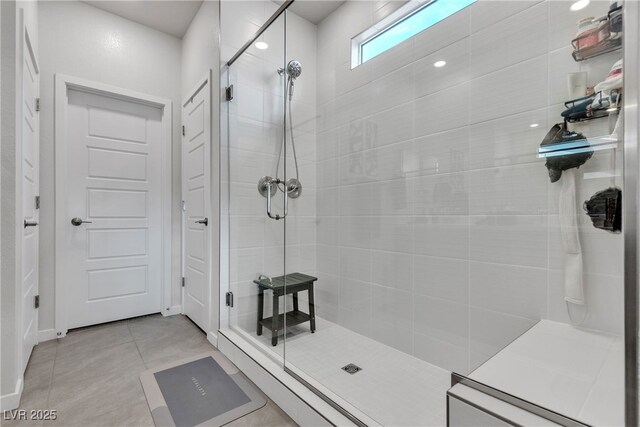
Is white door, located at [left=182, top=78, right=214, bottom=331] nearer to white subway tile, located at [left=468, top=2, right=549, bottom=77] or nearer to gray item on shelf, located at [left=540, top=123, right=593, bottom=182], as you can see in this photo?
white subway tile, located at [left=468, top=2, right=549, bottom=77]

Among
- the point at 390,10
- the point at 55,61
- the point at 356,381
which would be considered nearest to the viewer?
the point at 356,381

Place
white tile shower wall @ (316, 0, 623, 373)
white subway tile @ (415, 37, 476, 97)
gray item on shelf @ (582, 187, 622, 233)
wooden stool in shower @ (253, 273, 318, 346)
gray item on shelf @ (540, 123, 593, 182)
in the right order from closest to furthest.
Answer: gray item on shelf @ (582, 187, 622, 233)
gray item on shelf @ (540, 123, 593, 182)
white tile shower wall @ (316, 0, 623, 373)
white subway tile @ (415, 37, 476, 97)
wooden stool in shower @ (253, 273, 318, 346)

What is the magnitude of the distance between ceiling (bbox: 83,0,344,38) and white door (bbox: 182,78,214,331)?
0.73m

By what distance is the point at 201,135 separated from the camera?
2.47 m

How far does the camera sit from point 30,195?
1906 mm

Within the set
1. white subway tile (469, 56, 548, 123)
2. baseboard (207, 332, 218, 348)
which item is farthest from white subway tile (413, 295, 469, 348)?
baseboard (207, 332, 218, 348)

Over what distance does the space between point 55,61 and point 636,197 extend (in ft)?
11.5

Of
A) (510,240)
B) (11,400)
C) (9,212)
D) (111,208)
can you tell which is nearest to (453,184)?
(510,240)

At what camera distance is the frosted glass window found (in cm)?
167

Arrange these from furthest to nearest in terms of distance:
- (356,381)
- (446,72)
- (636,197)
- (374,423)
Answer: (446,72), (356,381), (374,423), (636,197)

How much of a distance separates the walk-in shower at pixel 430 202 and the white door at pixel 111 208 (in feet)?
3.51

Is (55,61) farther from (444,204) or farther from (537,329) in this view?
(537,329)

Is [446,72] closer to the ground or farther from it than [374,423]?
farther from it

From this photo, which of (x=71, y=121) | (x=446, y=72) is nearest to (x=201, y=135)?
(x=71, y=121)
